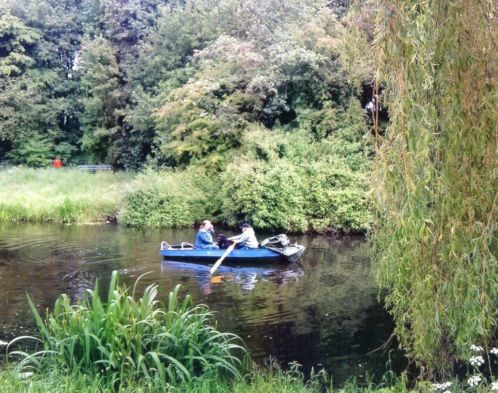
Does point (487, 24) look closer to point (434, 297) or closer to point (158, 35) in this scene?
point (434, 297)

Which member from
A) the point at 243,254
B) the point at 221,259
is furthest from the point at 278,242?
the point at 221,259

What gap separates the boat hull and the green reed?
8.99 m

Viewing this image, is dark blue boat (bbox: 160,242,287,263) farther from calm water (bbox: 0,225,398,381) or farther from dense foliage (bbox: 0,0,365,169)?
dense foliage (bbox: 0,0,365,169)

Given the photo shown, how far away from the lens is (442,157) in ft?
15.4

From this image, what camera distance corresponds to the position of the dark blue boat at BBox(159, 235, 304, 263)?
15.1 metres

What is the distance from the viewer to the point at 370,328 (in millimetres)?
9688

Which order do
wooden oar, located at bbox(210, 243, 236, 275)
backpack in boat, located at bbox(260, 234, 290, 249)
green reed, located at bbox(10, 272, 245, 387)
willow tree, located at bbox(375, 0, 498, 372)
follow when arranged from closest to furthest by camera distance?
1. willow tree, located at bbox(375, 0, 498, 372)
2. green reed, located at bbox(10, 272, 245, 387)
3. wooden oar, located at bbox(210, 243, 236, 275)
4. backpack in boat, located at bbox(260, 234, 290, 249)

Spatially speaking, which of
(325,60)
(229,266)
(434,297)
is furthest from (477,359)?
(325,60)

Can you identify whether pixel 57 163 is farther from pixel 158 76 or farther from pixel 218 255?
pixel 218 255

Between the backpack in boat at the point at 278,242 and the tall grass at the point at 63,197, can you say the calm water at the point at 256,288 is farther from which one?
the tall grass at the point at 63,197

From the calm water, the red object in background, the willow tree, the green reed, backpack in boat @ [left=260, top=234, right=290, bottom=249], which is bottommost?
the calm water

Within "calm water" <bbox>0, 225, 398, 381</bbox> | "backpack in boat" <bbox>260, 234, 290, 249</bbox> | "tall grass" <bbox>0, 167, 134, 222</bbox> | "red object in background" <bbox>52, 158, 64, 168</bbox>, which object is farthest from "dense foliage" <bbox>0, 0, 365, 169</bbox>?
"backpack in boat" <bbox>260, 234, 290, 249</bbox>

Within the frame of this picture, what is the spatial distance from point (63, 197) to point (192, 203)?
540 cm

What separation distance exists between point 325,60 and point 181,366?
19290 millimetres
